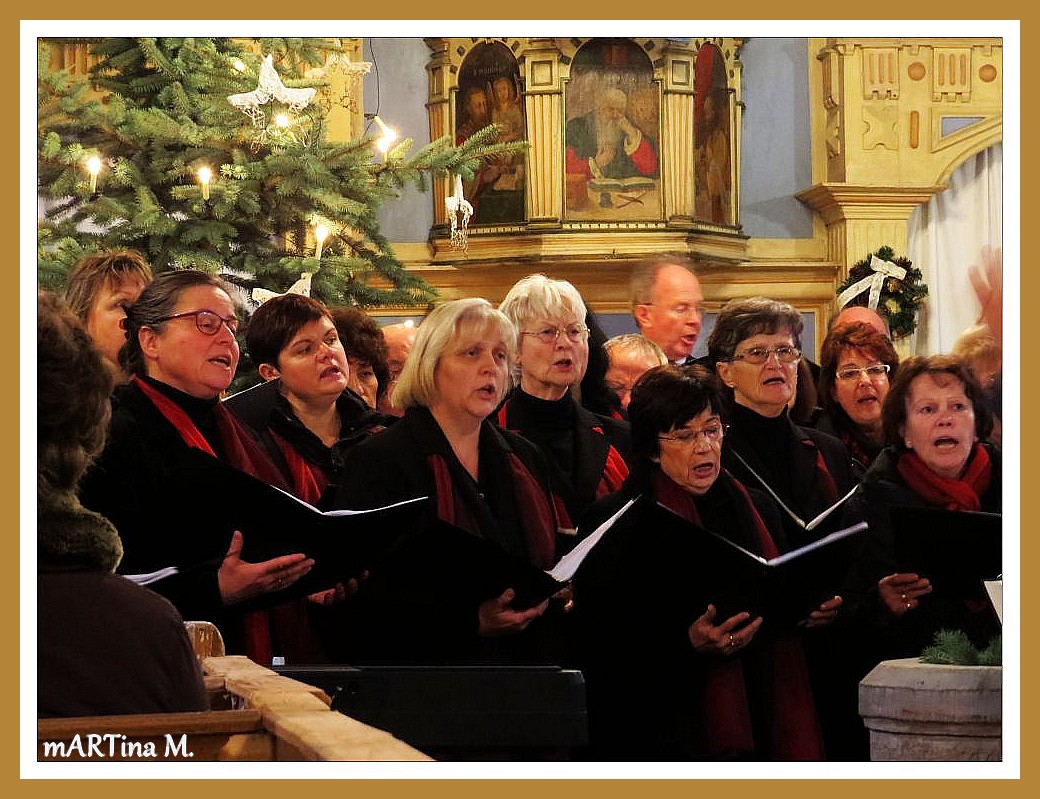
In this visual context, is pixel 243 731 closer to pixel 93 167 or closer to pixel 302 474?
pixel 302 474

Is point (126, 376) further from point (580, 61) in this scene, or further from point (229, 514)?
point (580, 61)

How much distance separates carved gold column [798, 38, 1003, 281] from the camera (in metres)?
6.05

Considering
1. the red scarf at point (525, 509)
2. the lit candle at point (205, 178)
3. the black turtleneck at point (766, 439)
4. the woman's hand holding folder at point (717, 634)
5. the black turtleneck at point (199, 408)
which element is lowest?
the woman's hand holding folder at point (717, 634)

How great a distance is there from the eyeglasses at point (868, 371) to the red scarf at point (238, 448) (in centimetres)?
198

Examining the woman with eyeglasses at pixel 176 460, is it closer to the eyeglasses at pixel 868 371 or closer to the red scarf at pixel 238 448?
the red scarf at pixel 238 448

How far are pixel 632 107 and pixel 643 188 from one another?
0.93 ft

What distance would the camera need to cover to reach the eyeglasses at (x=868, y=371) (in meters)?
6.24

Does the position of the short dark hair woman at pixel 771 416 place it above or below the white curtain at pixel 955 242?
below

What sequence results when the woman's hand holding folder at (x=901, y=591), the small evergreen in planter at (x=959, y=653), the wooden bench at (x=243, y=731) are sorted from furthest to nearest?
the woman's hand holding folder at (x=901, y=591), the small evergreen in planter at (x=959, y=653), the wooden bench at (x=243, y=731)

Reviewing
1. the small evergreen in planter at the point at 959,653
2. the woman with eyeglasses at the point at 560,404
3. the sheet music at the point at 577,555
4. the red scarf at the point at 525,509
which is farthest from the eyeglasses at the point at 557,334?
the small evergreen in planter at the point at 959,653

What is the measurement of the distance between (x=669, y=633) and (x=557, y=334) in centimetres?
101

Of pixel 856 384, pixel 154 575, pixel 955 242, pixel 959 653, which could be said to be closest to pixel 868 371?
pixel 856 384

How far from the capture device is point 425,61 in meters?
6.08

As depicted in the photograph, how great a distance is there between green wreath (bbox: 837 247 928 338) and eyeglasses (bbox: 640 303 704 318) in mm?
497
